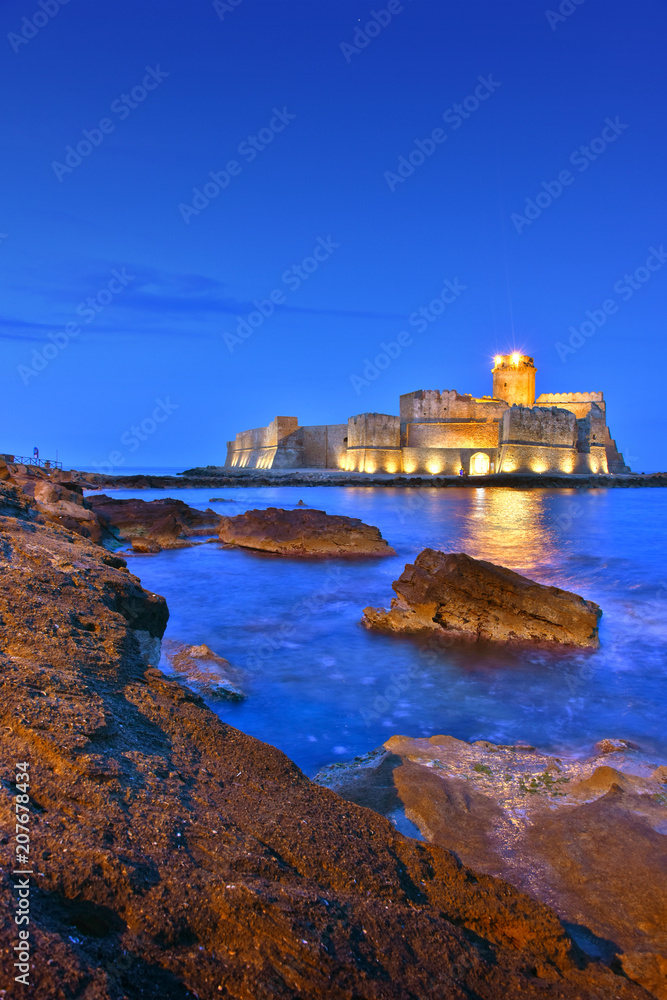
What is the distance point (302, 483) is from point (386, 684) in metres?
34.5

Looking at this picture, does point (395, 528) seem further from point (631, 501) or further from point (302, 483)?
point (302, 483)

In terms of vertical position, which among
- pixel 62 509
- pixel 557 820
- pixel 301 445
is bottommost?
pixel 557 820

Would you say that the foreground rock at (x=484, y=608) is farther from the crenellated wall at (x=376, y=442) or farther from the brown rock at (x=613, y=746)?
the crenellated wall at (x=376, y=442)

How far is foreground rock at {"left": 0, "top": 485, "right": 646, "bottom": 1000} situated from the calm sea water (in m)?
1.77

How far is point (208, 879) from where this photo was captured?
1307mm

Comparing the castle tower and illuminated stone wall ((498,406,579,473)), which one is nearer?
illuminated stone wall ((498,406,579,473))

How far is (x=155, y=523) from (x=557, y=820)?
37.2ft

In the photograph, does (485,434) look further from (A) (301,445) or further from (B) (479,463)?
(A) (301,445)

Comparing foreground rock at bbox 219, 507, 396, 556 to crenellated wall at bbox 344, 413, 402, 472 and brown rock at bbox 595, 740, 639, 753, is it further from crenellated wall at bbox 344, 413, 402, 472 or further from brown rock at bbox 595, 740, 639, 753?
crenellated wall at bbox 344, 413, 402, 472

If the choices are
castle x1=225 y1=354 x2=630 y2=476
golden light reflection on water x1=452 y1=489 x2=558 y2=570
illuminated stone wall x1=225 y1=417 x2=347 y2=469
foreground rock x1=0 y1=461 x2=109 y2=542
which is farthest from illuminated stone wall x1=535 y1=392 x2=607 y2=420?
foreground rock x1=0 y1=461 x2=109 y2=542

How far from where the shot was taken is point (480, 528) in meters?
16.9

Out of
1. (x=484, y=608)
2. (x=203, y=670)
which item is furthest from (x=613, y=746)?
(x=203, y=670)

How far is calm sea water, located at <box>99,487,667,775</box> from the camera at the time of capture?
3.98 m

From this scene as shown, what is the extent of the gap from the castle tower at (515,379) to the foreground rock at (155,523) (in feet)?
111
